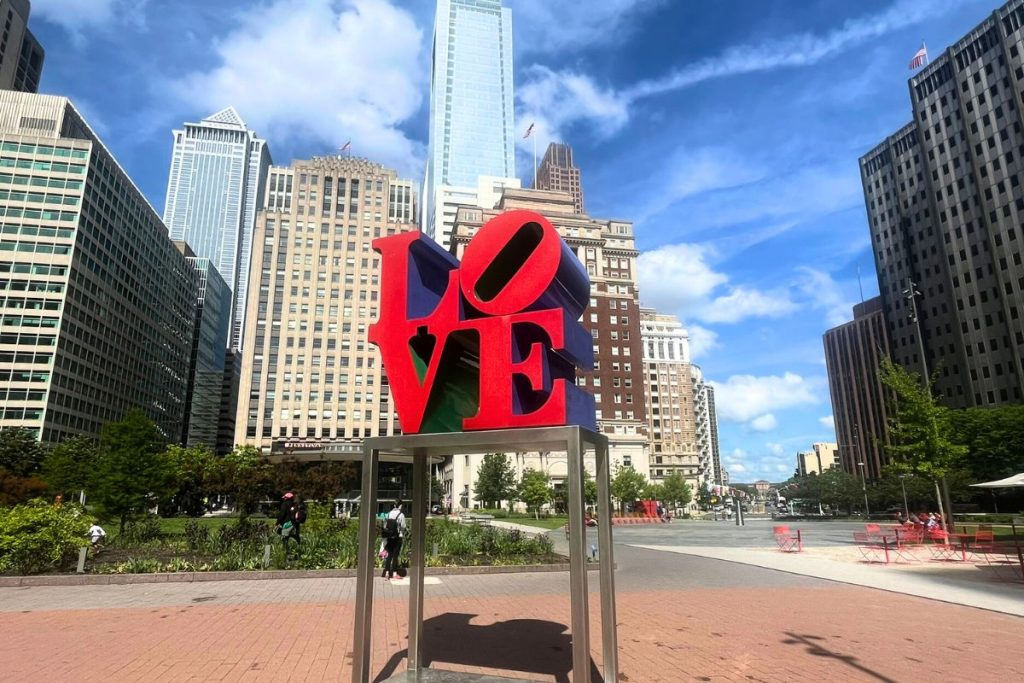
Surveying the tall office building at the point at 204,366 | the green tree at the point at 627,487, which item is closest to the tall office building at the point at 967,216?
the green tree at the point at 627,487

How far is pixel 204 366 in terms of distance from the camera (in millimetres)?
149500

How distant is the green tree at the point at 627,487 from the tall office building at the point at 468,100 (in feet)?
415

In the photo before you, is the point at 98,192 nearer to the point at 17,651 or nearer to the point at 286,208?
the point at 286,208

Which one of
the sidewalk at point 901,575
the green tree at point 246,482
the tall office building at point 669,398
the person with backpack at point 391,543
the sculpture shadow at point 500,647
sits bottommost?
the sidewalk at point 901,575

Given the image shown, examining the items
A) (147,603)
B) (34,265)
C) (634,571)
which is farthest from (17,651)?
(34,265)

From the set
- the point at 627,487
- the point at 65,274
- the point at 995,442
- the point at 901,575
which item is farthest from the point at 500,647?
the point at 65,274

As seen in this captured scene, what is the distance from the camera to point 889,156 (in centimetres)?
10706

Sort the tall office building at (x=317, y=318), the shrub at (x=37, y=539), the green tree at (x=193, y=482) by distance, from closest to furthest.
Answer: the shrub at (x=37, y=539) → the green tree at (x=193, y=482) → the tall office building at (x=317, y=318)

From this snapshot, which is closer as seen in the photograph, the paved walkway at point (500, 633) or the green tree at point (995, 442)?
the paved walkway at point (500, 633)

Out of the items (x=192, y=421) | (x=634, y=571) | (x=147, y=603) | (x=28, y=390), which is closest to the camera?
(x=147, y=603)

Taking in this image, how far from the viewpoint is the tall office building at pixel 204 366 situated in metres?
139

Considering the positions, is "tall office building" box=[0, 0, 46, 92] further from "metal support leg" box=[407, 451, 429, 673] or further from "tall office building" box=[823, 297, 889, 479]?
"tall office building" box=[823, 297, 889, 479]

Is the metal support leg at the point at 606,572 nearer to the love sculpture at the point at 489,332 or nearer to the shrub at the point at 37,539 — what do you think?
the love sculpture at the point at 489,332

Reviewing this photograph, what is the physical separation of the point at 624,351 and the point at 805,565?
76.2 m
